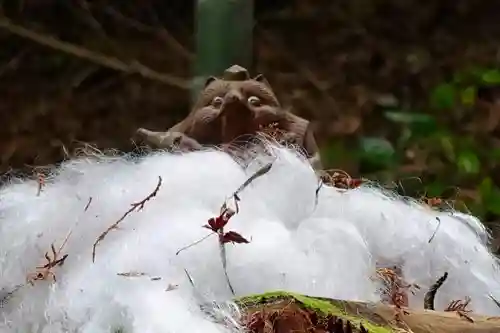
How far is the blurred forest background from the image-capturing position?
1226mm

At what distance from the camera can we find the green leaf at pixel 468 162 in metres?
1.05

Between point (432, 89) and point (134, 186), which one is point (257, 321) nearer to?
point (134, 186)

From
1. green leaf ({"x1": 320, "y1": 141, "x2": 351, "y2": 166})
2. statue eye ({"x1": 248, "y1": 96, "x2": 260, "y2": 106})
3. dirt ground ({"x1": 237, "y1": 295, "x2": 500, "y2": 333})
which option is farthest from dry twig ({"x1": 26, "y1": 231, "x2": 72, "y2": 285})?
green leaf ({"x1": 320, "y1": 141, "x2": 351, "y2": 166})

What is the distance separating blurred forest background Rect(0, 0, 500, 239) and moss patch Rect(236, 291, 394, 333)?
80 centimetres

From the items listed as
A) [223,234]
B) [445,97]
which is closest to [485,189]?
[445,97]

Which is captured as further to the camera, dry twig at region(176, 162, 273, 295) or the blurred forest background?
the blurred forest background

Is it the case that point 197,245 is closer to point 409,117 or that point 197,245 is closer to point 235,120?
point 235,120

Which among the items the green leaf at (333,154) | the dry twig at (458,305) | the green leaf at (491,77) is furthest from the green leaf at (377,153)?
the dry twig at (458,305)

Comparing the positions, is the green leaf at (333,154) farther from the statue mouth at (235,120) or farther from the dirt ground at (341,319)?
the dirt ground at (341,319)

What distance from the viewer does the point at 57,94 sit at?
1279 millimetres

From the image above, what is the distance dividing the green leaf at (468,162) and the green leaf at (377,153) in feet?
0.29

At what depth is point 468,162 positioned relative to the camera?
3.48 ft

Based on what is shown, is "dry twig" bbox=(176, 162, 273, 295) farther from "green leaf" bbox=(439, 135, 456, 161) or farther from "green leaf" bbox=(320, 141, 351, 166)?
"green leaf" bbox=(439, 135, 456, 161)

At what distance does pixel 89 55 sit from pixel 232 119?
2.51 feet
